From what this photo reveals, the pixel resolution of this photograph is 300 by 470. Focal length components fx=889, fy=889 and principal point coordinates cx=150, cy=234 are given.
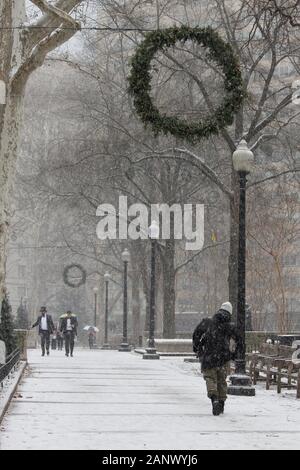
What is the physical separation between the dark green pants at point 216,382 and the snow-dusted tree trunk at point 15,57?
11.2ft

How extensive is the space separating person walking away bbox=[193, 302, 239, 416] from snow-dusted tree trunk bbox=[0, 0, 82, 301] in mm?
3213

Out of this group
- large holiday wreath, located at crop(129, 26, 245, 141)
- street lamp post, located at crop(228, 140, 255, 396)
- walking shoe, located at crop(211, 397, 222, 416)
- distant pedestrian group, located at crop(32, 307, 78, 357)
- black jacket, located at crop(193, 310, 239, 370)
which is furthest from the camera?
distant pedestrian group, located at crop(32, 307, 78, 357)

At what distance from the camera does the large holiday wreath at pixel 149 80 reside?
47.3 ft

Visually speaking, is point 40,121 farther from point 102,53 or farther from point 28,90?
point 102,53

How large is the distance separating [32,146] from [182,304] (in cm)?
2789

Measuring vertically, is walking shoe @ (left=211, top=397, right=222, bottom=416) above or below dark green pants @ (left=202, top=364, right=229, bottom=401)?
below

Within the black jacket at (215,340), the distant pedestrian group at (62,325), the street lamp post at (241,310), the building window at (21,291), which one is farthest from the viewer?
the building window at (21,291)

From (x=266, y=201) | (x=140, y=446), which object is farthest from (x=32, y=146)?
(x=140, y=446)

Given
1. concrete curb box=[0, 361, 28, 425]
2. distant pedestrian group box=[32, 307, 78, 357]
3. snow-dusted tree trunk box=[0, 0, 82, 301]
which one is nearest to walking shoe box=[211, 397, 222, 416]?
concrete curb box=[0, 361, 28, 425]

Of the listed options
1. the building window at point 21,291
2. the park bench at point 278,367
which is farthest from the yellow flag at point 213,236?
the building window at point 21,291

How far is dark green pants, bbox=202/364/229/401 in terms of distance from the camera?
13.5 metres

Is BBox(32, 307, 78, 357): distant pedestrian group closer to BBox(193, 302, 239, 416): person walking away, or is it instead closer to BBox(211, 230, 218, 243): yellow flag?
BBox(211, 230, 218, 243): yellow flag

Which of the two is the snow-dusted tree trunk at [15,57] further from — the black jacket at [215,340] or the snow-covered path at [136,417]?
the black jacket at [215,340]

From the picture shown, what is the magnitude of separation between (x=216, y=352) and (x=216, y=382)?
454 millimetres
